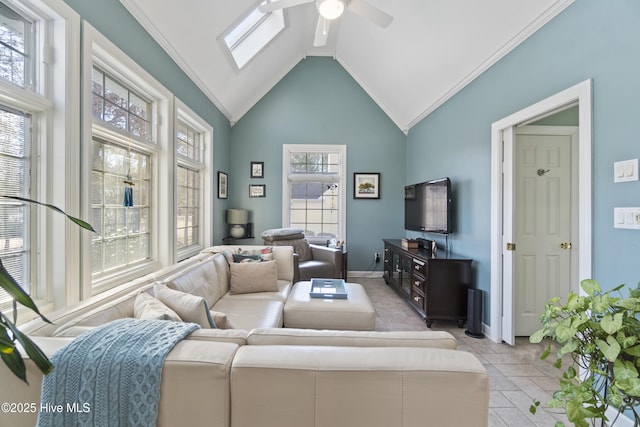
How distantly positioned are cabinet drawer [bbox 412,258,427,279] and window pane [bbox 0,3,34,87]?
11.0 feet

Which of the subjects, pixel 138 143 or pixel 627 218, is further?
pixel 138 143

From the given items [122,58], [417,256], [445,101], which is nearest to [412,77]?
[445,101]

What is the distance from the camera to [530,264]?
8.97 ft

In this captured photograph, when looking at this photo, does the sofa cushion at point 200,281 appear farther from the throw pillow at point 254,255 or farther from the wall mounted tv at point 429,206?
the wall mounted tv at point 429,206

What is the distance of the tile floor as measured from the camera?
1.71 metres

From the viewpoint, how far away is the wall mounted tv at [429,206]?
3274 millimetres

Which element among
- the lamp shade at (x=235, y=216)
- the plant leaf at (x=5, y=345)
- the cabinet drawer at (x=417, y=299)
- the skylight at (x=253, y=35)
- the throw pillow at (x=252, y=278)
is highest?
the skylight at (x=253, y=35)

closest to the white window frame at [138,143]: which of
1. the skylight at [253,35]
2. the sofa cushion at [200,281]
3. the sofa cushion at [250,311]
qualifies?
the sofa cushion at [200,281]

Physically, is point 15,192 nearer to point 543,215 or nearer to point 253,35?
point 253,35

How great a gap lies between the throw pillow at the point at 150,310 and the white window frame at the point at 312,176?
10.9ft

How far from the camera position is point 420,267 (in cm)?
316

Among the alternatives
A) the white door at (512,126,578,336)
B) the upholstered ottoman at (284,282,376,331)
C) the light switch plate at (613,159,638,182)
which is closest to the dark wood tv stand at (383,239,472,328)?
the white door at (512,126,578,336)

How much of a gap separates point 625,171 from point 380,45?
306cm

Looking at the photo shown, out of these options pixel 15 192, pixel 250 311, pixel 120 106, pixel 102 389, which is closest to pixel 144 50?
pixel 120 106
